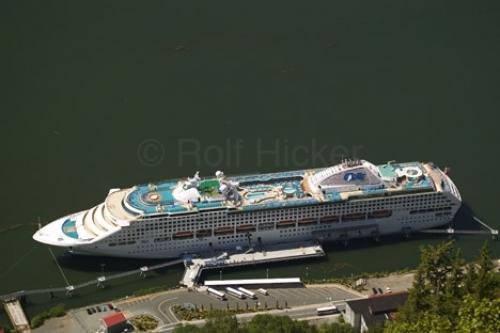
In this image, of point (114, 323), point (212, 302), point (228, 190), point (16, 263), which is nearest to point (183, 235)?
point (228, 190)

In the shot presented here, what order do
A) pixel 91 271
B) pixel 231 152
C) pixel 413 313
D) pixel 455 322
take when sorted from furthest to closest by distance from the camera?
pixel 231 152 < pixel 91 271 < pixel 413 313 < pixel 455 322

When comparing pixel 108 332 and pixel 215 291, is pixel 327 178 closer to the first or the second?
pixel 215 291

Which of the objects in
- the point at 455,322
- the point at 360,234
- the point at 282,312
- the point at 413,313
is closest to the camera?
the point at 455,322

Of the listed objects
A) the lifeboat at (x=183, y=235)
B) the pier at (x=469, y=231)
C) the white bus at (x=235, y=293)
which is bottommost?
the white bus at (x=235, y=293)

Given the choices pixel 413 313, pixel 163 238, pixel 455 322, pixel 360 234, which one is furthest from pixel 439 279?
pixel 163 238

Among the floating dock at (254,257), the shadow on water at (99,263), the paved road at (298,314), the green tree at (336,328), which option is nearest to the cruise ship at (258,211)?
the shadow on water at (99,263)

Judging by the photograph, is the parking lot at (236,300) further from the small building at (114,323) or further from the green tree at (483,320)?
the green tree at (483,320)
